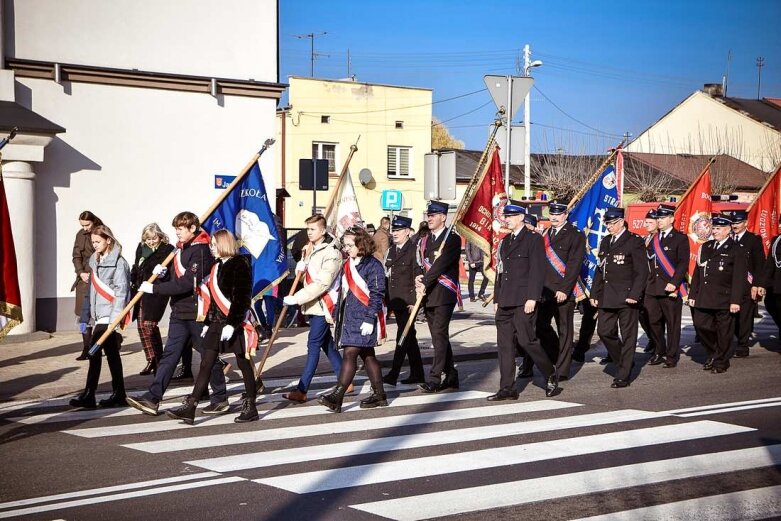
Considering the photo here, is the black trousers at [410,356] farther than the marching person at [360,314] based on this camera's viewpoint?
Yes

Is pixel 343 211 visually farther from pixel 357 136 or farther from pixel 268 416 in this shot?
pixel 357 136

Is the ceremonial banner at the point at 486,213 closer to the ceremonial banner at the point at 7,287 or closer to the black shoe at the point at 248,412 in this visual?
the black shoe at the point at 248,412

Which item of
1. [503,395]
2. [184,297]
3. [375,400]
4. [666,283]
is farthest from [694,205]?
[184,297]

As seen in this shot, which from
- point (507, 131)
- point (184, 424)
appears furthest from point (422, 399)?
point (507, 131)

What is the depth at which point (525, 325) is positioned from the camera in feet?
34.2

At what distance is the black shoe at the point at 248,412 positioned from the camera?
920 cm

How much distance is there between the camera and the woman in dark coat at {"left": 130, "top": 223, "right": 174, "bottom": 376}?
1139 centimetres

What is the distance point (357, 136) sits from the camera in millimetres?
42312

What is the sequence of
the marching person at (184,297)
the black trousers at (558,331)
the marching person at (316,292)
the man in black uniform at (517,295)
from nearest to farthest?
the marching person at (184,297) → the marching person at (316,292) → the man in black uniform at (517,295) → the black trousers at (558,331)

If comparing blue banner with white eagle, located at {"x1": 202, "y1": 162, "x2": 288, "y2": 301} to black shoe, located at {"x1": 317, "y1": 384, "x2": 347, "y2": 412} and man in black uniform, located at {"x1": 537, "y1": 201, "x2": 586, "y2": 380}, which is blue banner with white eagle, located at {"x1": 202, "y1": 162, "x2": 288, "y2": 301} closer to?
black shoe, located at {"x1": 317, "y1": 384, "x2": 347, "y2": 412}

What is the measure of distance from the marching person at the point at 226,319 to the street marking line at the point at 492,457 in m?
2.22

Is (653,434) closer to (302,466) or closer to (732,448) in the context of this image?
(732,448)

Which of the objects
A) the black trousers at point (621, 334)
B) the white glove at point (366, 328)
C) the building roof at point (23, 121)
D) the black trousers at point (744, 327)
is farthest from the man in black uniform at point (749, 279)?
the building roof at point (23, 121)

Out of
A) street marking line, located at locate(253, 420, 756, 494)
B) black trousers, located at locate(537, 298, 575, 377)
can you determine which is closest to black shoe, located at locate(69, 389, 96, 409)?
street marking line, located at locate(253, 420, 756, 494)
